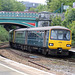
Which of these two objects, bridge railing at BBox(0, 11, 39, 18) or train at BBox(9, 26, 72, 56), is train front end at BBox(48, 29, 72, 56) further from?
bridge railing at BBox(0, 11, 39, 18)

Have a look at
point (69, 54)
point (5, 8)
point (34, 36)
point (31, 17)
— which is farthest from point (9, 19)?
point (5, 8)

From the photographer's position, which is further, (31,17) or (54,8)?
(54,8)

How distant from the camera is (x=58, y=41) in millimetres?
17844

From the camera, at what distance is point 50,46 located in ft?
58.4

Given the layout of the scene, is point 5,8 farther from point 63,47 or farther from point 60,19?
point 63,47

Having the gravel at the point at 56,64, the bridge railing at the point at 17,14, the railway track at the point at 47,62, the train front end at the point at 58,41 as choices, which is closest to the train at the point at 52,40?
the train front end at the point at 58,41

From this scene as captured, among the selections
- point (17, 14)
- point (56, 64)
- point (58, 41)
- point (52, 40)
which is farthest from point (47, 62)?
point (17, 14)

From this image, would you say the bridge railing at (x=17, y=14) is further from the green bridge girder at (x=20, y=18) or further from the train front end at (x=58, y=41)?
the train front end at (x=58, y=41)

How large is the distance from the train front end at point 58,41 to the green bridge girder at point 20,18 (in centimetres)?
2118

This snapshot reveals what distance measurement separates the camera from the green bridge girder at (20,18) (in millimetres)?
38219

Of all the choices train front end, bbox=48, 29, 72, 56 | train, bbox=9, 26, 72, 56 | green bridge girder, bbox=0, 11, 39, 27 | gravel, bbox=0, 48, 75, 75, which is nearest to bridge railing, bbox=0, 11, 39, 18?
green bridge girder, bbox=0, 11, 39, 27

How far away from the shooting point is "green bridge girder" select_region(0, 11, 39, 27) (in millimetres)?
38219

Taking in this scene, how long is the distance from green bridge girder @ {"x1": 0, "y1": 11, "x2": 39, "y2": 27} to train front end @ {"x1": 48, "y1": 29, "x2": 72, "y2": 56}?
834 inches

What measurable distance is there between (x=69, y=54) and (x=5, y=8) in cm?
4704
